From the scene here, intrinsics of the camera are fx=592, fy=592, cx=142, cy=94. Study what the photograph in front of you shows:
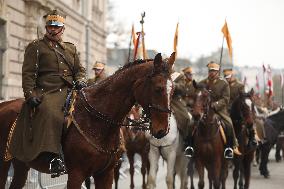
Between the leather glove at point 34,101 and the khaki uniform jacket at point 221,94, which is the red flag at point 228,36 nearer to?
the khaki uniform jacket at point 221,94

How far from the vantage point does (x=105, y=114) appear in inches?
296

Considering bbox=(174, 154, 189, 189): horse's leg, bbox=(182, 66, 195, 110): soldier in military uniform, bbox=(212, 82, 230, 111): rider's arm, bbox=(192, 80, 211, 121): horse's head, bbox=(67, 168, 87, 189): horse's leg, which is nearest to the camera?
bbox=(67, 168, 87, 189): horse's leg

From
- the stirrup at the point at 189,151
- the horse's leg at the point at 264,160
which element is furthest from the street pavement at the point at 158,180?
the stirrup at the point at 189,151

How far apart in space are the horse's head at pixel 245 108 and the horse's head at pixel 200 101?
1.97m

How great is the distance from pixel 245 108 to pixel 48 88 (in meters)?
6.97

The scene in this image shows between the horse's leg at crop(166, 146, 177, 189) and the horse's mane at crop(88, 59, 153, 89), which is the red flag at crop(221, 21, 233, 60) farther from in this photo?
the horse's mane at crop(88, 59, 153, 89)

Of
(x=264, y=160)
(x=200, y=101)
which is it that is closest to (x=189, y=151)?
(x=200, y=101)

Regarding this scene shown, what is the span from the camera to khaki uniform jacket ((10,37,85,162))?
7.49 meters

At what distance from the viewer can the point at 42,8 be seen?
82.8ft

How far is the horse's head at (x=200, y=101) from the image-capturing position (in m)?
11.8

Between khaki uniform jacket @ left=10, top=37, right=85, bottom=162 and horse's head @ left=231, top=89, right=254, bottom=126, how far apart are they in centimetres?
651

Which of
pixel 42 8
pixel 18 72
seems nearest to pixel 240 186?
pixel 18 72

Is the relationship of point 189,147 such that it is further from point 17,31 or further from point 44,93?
point 17,31

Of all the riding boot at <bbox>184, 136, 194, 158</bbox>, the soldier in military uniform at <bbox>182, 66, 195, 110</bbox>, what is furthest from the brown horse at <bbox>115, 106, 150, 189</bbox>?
the riding boot at <bbox>184, 136, 194, 158</bbox>
